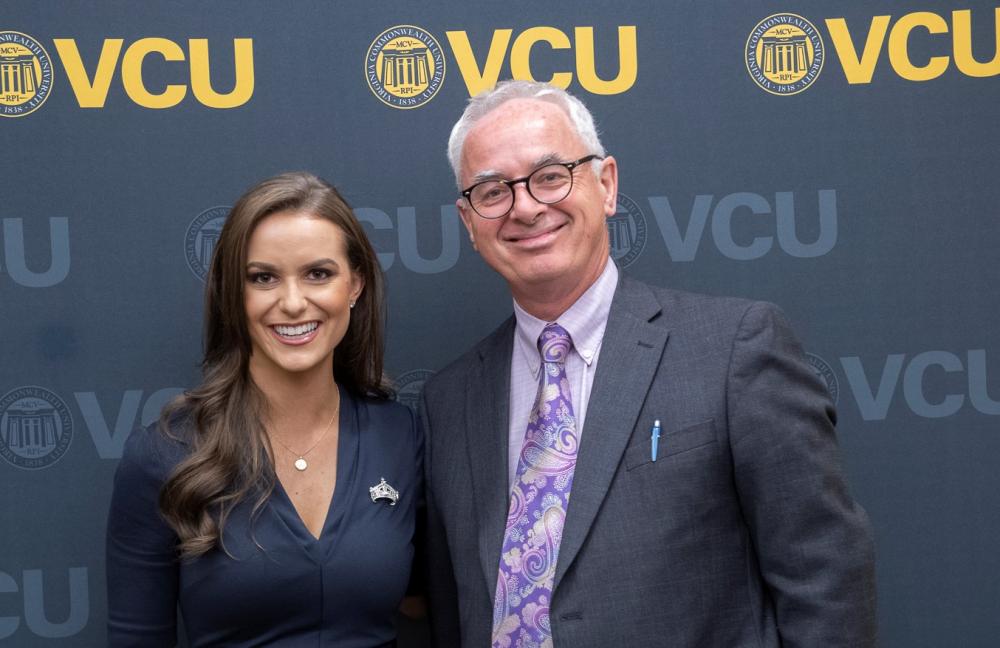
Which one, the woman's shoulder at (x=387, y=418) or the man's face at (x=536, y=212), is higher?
the man's face at (x=536, y=212)

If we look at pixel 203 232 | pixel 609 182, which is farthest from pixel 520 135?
pixel 203 232

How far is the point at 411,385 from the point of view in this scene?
7.18ft

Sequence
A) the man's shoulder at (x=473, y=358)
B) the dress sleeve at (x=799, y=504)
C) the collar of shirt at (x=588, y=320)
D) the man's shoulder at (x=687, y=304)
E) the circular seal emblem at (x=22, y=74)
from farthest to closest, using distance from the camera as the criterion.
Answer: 1. the circular seal emblem at (x=22, y=74)
2. the man's shoulder at (x=473, y=358)
3. the collar of shirt at (x=588, y=320)
4. the man's shoulder at (x=687, y=304)
5. the dress sleeve at (x=799, y=504)

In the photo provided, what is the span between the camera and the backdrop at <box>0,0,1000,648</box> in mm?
2121

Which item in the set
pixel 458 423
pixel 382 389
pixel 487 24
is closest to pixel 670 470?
pixel 458 423

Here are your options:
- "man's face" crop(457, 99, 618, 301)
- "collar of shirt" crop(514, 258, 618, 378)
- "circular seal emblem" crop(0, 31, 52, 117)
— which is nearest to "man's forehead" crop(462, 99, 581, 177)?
"man's face" crop(457, 99, 618, 301)

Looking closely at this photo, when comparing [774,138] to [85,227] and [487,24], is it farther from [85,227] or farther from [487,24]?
[85,227]

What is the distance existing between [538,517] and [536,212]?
0.53 m

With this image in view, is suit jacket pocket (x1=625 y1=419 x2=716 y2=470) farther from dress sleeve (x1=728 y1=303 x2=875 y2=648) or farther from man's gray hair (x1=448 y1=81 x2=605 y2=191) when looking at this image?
man's gray hair (x1=448 y1=81 x2=605 y2=191)

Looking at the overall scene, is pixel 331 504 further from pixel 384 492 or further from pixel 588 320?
pixel 588 320

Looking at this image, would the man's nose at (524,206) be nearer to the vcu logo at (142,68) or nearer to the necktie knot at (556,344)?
the necktie knot at (556,344)

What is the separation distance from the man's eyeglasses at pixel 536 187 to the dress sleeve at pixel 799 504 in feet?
1.43

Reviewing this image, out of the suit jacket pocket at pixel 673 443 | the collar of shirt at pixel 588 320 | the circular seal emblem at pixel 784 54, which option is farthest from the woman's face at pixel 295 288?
the circular seal emblem at pixel 784 54

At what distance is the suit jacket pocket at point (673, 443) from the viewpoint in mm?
1561
